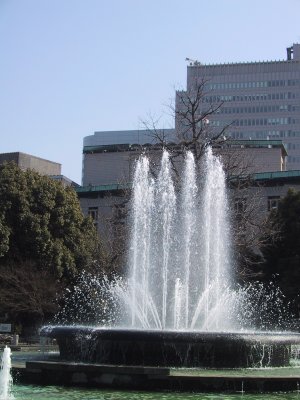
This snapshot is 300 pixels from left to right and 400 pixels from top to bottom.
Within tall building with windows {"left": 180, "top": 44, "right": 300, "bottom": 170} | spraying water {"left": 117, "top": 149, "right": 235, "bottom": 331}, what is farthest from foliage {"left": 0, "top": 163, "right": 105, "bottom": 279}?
tall building with windows {"left": 180, "top": 44, "right": 300, "bottom": 170}

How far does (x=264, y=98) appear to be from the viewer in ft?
336

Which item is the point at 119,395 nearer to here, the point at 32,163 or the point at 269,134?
the point at 32,163

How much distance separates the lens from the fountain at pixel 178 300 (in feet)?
42.3

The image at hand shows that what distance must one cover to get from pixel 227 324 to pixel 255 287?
1250 cm

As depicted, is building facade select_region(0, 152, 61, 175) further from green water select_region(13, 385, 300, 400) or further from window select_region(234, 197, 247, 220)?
green water select_region(13, 385, 300, 400)

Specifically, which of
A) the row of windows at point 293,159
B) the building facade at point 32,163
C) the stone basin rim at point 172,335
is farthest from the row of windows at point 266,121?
the stone basin rim at point 172,335

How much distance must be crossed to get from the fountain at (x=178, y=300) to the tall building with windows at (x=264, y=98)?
7865cm

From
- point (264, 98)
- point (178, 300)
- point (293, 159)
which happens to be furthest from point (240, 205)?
point (264, 98)

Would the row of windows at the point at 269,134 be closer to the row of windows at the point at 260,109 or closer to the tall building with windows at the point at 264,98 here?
the tall building with windows at the point at 264,98

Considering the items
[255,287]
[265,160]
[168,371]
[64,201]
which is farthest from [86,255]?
[168,371]

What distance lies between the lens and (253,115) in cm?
10194

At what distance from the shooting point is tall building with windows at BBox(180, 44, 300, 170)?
10138 cm

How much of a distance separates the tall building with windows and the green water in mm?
91525

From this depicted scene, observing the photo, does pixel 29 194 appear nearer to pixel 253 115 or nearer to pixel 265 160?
pixel 265 160
